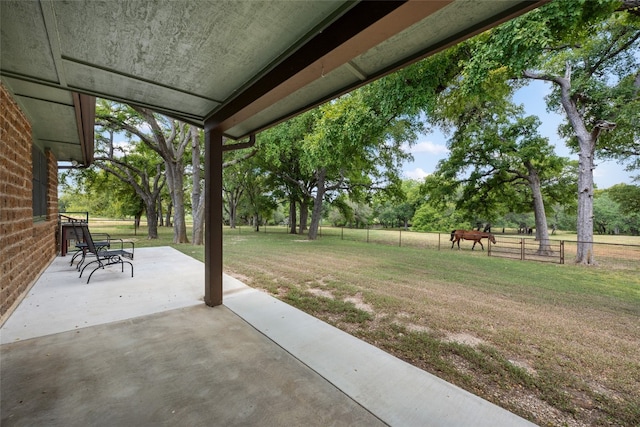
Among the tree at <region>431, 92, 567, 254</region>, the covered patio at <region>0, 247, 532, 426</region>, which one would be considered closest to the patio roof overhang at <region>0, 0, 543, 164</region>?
the covered patio at <region>0, 247, 532, 426</region>

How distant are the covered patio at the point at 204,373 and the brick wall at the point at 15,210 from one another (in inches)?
16.2

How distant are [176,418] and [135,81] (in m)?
2.89

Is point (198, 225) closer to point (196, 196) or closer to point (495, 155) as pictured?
point (196, 196)

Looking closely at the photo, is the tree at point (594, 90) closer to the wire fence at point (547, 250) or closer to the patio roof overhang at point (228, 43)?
the wire fence at point (547, 250)

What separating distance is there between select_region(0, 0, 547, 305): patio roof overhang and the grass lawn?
2720mm

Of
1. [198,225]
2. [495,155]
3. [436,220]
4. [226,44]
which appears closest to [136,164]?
[198,225]

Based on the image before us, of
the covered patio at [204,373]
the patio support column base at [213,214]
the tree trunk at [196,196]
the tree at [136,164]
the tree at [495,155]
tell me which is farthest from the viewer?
the tree at [136,164]

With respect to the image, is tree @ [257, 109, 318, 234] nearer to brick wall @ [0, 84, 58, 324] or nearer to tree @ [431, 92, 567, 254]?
tree @ [431, 92, 567, 254]

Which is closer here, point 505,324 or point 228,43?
point 228,43

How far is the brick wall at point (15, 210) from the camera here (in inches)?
115

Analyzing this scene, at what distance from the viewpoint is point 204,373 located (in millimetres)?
2133

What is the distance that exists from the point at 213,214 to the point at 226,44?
89.0 inches


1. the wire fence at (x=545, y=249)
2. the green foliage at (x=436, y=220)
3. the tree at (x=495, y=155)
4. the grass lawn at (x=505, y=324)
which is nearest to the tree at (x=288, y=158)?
the wire fence at (x=545, y=249)

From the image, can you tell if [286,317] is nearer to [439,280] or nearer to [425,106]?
[439,280]
